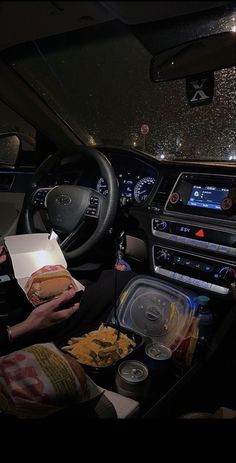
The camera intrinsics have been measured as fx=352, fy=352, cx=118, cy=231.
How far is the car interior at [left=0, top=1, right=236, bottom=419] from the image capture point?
1.52 m

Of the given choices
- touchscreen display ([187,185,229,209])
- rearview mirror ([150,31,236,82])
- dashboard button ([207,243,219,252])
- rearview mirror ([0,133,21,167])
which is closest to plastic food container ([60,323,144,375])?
dashboard button ([207,243,219,252])

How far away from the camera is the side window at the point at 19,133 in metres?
2.46

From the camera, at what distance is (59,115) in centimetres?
244

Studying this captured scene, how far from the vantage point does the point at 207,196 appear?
6.29 feet

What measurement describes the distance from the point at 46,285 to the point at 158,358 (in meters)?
0.55

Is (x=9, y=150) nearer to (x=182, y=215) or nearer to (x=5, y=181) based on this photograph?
(x=5, y=181)

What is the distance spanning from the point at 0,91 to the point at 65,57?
49 centimetres

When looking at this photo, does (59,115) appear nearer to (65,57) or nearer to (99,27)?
(65,57)

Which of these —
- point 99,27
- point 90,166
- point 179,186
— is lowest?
point 179,186

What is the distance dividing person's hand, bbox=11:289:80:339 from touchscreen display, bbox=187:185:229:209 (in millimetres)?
862

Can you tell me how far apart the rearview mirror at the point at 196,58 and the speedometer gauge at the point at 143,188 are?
2.35ft

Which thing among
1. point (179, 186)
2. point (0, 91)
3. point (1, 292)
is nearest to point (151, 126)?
point (179, 186)

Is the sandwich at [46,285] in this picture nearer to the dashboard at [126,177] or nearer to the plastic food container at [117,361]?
the plastic food container at [117,361]

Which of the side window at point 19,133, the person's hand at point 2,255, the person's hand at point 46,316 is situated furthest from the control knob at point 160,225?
the side window at point 19,133
